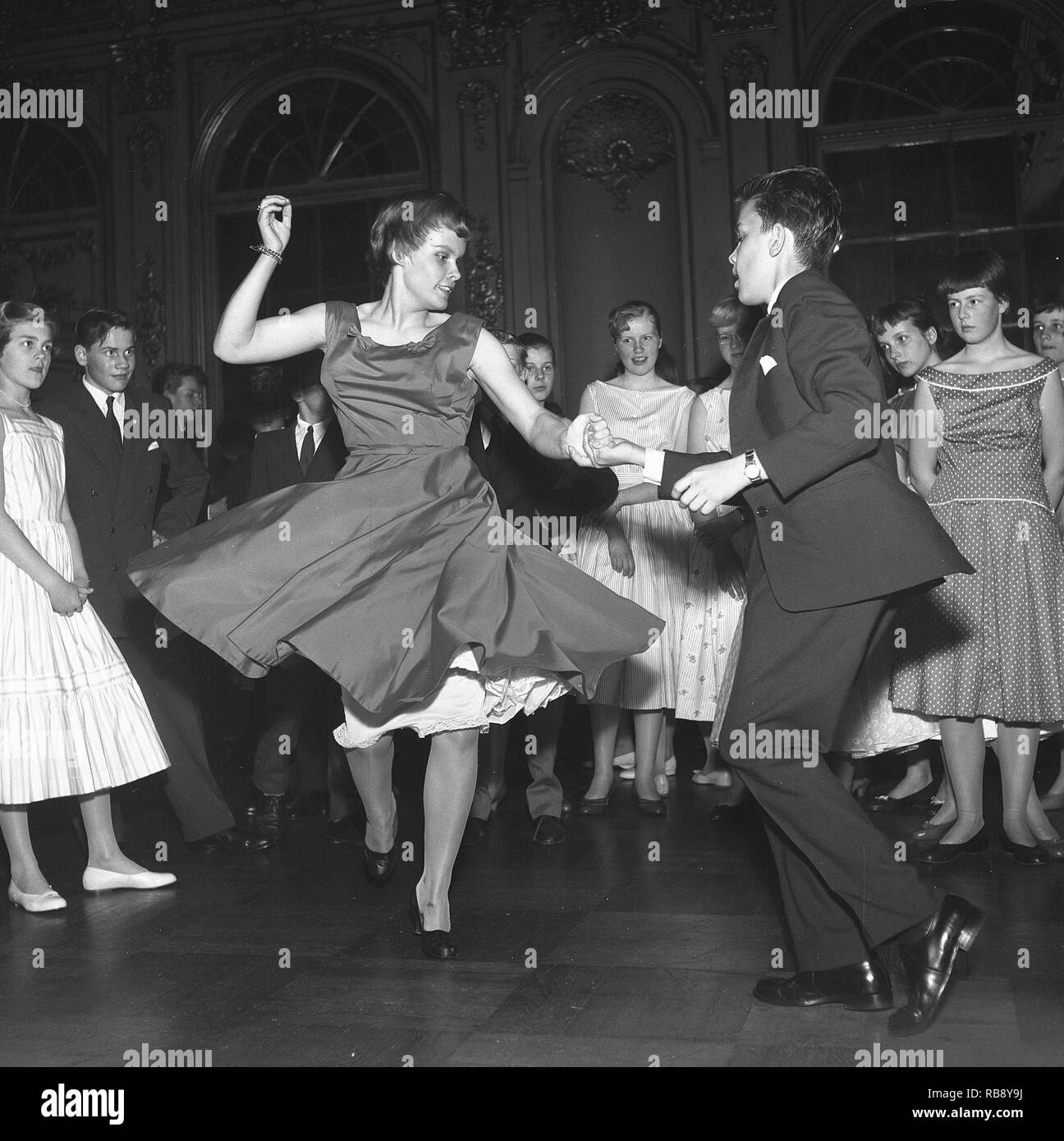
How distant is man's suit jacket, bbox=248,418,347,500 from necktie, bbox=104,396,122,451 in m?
0.67

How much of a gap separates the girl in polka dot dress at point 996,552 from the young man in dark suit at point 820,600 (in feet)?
4.71

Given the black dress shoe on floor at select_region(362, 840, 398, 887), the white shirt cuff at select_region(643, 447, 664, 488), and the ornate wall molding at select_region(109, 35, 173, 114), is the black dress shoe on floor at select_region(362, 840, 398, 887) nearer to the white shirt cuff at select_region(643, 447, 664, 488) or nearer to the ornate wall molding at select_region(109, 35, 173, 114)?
the white shirt cuff at select_region(643, 447, 664, 488)

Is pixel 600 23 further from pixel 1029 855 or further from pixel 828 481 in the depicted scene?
pixel 828 481

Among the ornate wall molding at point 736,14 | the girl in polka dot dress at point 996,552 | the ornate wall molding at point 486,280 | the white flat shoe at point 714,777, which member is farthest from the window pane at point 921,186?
the white flat shoe at point 714,777

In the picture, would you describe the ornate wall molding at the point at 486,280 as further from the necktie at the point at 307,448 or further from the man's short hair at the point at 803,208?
the man's short hair at the point at 803,208

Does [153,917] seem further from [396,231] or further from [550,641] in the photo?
[396,231]

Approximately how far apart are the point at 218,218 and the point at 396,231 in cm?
542

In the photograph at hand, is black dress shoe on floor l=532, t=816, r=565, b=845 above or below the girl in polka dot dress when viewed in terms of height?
below

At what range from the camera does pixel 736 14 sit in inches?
290

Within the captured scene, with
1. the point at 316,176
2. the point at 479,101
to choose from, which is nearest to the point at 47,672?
the point at 479,101

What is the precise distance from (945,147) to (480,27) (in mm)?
2785

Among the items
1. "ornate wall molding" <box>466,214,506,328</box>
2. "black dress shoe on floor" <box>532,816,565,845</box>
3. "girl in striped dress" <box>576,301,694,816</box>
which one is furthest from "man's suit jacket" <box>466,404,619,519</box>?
"ornate wall molding" <box>466,214,506,328</box>

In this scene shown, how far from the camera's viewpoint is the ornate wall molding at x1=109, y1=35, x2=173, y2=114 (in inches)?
324
